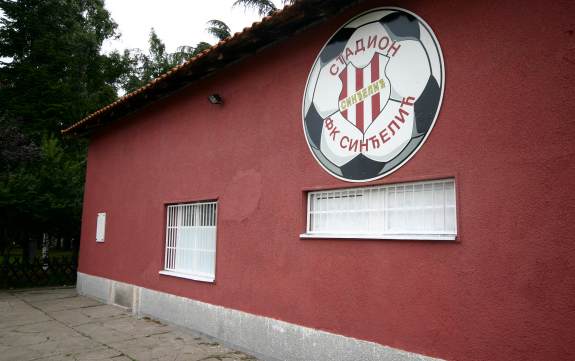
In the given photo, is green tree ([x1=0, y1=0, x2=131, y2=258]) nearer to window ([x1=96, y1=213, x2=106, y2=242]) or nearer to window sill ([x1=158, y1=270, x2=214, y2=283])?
window ([x1=96, y1=213, x2=106, y2=242])

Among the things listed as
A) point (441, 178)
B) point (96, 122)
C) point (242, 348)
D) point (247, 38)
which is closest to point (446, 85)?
point (441, 178)

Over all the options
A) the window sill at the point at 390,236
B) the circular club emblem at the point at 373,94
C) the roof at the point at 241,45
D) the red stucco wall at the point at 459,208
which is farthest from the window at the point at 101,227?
the circular club emblem at the point at 373,94

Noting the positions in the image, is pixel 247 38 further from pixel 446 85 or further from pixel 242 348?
pixel 242 348

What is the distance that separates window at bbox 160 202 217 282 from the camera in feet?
22.3

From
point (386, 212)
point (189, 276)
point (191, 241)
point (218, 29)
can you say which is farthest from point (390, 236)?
point (218, 29)

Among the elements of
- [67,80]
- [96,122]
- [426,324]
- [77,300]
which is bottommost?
[77,300]

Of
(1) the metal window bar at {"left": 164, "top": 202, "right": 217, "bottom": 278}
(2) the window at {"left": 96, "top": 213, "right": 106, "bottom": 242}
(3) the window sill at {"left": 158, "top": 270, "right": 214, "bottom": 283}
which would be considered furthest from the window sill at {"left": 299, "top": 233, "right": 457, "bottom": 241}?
(2) the window at {"left": 96, "top": 213, "right": 106, "bottom": 242}

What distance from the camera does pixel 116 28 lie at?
26.9 m

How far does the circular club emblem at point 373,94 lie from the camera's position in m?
4.02

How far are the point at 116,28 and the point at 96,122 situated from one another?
19725 mm

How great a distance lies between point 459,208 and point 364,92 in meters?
1.63

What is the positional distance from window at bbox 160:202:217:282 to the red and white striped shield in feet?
10.0

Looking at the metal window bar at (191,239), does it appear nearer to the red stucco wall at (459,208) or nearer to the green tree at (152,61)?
the red stucco wall at (459,208)

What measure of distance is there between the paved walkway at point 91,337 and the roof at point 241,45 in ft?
13.8
